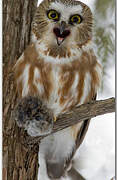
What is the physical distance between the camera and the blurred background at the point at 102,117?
3.39 feet

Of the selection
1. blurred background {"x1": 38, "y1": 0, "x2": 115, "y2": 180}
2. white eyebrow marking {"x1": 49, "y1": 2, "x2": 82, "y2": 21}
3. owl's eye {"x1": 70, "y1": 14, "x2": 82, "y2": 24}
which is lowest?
blurred background {"x1": 38, "y1": 0, "x2": 115, "y2": 180}

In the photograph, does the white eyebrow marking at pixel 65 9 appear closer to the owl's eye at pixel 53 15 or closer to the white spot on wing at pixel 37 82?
the owl's eye at pixel 53 15

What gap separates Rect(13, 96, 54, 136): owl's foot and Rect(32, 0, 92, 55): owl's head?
0.72ft

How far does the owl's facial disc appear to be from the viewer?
0.91 metres

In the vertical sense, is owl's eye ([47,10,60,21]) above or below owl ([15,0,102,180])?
above

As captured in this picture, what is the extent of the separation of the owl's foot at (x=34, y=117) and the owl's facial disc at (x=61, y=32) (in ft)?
0.72

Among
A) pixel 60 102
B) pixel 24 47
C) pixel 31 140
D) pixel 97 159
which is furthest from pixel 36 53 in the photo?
pixel 97 159

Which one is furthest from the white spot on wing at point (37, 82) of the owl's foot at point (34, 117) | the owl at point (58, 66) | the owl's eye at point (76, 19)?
the owl's eye at point (76, 19)

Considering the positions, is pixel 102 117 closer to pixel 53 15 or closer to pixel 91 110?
pixel 91 110

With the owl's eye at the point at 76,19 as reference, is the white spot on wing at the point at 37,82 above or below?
below

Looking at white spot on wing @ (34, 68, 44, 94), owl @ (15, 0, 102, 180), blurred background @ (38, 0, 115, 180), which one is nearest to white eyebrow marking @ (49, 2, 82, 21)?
owl @ (15, 0, 102, 180)

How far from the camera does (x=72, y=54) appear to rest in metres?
1.00

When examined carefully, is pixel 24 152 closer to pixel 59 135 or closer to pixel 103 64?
pixel 59 135

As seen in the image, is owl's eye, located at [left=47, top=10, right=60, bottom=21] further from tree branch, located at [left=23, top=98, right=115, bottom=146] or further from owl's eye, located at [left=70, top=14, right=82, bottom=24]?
tree branch, located at [left=23, top=98, right=115, bottom=146]
